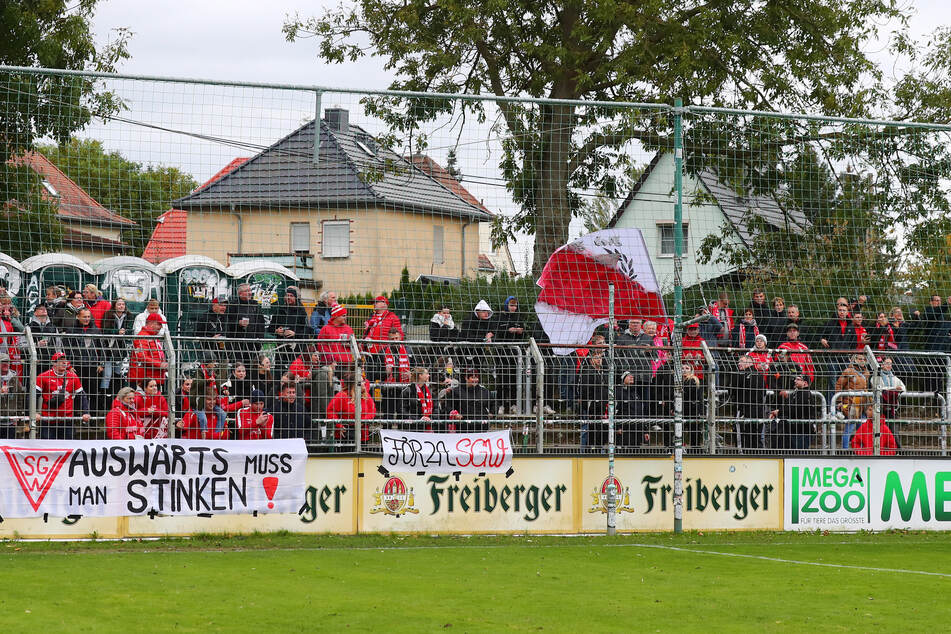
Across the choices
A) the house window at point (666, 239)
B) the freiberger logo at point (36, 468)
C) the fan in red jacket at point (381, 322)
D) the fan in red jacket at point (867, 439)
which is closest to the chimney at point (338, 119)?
the fan in red jacket at point (381, 322)

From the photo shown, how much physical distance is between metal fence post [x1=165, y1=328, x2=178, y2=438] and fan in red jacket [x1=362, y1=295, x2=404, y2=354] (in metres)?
2.16

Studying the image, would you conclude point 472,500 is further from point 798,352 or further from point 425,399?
point 798,352

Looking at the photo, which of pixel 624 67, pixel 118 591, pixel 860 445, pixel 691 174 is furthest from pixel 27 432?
pixel 624 67

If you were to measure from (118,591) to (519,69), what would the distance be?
17466 millimetres

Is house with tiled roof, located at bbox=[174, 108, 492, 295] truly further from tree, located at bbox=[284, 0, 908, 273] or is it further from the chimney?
tree, located at bbox=[284, 0, 908, 273]

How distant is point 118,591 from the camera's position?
30.1 ft

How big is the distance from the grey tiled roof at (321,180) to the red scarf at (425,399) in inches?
78.8

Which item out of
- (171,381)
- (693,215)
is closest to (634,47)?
(693,215)

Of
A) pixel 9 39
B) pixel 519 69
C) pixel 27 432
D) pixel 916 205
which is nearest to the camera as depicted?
pixel 27 432

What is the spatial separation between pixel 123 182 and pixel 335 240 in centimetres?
237

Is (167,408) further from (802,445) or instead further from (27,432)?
(802,445)

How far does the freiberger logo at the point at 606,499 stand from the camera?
14.5 meters

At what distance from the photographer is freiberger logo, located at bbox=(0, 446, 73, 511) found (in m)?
12.4

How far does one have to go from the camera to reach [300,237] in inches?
545
